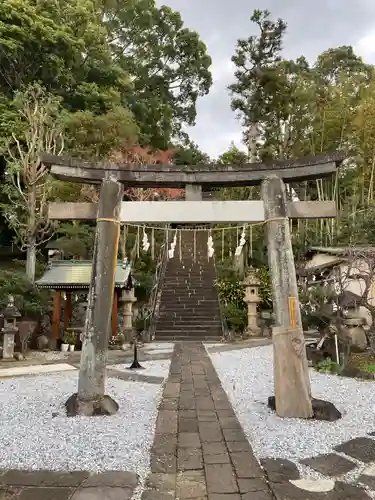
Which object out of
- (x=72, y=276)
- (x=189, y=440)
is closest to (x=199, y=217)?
(x=189, y=440)

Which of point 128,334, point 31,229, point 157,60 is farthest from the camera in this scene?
point 157,60

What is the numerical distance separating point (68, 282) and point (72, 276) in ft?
1.24

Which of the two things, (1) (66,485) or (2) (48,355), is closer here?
(1) (66,485)

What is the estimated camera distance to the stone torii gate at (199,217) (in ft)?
16.3

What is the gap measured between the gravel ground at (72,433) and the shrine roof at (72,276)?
5548mm

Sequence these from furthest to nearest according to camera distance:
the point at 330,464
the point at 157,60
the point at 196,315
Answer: the point at 157,60 → the point at 196,315 → the point at 330,464

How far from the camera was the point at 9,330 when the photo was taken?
1025 cm

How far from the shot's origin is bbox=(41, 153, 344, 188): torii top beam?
18.0 feet

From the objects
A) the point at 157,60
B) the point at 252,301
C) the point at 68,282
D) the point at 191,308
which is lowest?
the point at 191,308

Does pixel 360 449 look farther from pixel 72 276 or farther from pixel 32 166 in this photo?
pixel 32 166

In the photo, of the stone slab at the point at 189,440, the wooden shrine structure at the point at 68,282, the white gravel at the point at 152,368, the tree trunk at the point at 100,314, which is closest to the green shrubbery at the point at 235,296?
the wooden shrine structure at the point at 68,282

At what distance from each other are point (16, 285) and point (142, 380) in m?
7.72

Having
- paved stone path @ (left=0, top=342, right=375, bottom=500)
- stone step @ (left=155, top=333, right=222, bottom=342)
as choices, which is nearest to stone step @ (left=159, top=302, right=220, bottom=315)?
stone step @ (left=155, top=333, right=222, bottom=342)

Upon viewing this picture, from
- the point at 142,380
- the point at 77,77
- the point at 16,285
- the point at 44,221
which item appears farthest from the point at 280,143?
the point at 142,380
